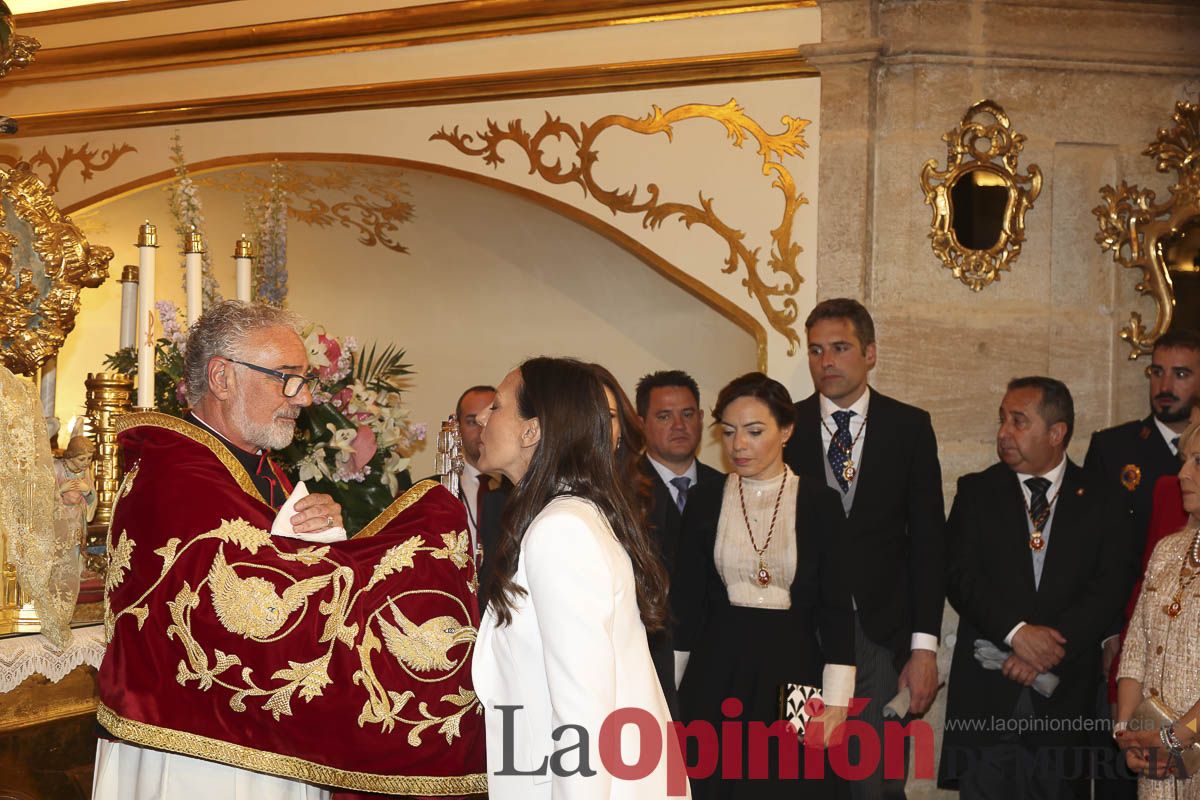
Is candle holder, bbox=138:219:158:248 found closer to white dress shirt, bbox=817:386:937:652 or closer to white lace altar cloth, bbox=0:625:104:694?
white lace altar cloth, bbox=0:625:104:694

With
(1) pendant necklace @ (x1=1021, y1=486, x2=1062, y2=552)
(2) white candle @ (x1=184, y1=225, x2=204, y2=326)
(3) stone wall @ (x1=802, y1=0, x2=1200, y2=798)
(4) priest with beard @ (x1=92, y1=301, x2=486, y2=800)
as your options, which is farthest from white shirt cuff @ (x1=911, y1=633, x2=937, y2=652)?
(2) white candle @ (x1=184, y1=225, x2=204, y2=326)

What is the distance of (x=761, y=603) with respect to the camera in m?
3.80

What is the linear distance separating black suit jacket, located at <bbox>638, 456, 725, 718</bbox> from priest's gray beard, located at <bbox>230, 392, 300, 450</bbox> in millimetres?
1072

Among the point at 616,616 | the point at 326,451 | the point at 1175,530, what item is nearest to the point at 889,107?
the point at 1175,530

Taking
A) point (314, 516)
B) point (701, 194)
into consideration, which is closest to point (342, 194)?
point (701, 194)

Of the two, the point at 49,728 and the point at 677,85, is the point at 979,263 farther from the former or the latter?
the point at 49,728

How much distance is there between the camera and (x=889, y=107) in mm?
5410

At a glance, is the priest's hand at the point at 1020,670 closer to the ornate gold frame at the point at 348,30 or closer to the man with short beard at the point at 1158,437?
the man with short beard at the point at 1158,437

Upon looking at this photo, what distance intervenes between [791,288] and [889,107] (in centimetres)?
88

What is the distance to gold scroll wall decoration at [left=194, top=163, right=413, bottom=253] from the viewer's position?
6.44 m

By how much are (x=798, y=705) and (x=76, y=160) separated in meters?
5.14

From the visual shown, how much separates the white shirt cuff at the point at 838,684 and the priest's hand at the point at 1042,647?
95cm

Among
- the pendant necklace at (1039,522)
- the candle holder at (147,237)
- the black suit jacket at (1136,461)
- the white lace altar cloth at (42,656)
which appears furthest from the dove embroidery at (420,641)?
the black suit jacket at (1136,461)

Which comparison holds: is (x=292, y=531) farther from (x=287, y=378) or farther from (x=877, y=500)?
(x=877, y=500)
